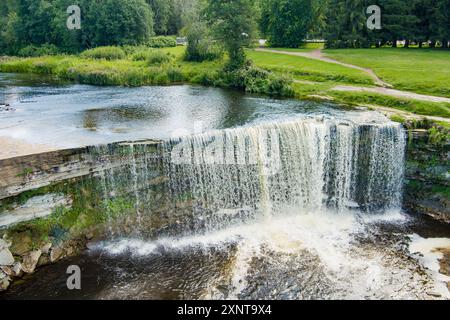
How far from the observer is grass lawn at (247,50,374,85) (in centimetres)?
2710

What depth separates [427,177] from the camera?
1692cm

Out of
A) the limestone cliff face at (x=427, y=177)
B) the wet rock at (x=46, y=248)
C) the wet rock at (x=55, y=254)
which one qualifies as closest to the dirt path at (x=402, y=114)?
the limestone cliff face at (x=427, y=177)

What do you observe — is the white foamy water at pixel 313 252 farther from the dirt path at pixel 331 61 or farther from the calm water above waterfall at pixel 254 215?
the dirt path at pixel 331 61

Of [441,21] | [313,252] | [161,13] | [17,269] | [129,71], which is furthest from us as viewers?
[161,13]

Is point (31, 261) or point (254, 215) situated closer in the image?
point (31, 261)

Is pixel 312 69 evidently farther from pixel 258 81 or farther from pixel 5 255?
pixel 5 255

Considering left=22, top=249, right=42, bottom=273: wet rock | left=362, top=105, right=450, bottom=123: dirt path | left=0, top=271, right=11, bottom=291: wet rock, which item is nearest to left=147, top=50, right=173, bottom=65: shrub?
left=362, top=105, right=450, bottom=123: dirt path

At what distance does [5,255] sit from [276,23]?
4085cm

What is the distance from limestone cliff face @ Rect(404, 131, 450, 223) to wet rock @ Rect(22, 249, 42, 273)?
14688mm

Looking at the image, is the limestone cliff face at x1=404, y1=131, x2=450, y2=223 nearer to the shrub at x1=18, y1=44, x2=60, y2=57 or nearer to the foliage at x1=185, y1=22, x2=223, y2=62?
the foliage at x1=185, y1=22, x2=223, y2=62

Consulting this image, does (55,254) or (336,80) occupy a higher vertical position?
(336,80)

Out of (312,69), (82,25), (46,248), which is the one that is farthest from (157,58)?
(46,248)

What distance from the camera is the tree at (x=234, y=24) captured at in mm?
30312
